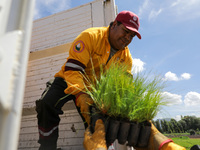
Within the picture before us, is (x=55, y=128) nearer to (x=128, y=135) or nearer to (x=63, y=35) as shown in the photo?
(x=128, y=135)

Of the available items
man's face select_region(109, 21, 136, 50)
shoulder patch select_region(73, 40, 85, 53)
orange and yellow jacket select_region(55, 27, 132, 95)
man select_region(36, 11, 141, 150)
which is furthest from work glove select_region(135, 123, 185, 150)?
man's face select_region(109, 21, 136, 50)

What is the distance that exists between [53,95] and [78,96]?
702mm

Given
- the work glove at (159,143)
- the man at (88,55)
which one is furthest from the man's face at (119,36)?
the work glove at (159,143)

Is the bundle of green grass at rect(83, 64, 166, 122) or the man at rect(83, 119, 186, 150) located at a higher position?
the bundle of green grass at rect(83, 64, 166, 122)

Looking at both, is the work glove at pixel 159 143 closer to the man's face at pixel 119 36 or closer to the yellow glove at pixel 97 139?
the yellow glove at pixel 97 139

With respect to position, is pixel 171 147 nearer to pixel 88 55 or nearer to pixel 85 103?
pixel 85 103

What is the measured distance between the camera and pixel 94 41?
2.10 metres

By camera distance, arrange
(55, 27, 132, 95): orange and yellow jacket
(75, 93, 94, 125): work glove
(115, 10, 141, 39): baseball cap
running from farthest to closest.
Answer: (115, 10, 141, 39): baseball cap, (55, 27, 132, 95): orange and yellow jacket, (75, 93, 94, 125): work glove

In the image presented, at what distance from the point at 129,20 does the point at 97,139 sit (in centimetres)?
157

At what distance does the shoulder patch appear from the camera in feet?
6.29

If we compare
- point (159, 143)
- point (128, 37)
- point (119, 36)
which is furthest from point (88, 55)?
point (159, 143)

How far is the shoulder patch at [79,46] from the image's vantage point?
1.92 metres

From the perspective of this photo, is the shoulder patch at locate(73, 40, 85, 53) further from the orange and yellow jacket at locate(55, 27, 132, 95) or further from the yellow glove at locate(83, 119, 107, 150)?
the yellow glove at locate(83, 119, 107, 150)

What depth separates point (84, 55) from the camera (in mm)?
1914
